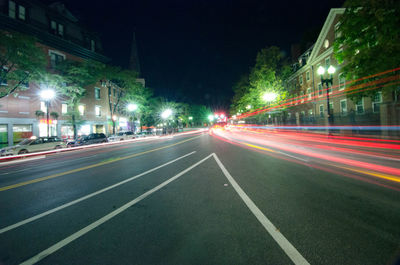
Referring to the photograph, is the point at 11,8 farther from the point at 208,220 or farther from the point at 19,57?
the point at 208,220

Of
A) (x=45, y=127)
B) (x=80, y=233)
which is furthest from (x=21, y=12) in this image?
(x=80, y=233)

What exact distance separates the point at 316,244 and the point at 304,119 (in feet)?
93.4

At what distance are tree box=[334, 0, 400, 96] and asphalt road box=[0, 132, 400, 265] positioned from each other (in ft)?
28.4

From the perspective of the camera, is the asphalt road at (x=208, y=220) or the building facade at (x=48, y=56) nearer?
the asphalt road at (x=208, y=220)

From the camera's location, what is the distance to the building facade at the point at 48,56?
802 inches

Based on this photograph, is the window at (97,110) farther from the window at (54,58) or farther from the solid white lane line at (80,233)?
the solid white lane line at (80,233)

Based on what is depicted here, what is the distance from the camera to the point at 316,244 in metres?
2.46

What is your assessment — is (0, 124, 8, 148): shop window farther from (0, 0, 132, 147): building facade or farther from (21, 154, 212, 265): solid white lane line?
(21, 154, 212, 265): solid white lane line

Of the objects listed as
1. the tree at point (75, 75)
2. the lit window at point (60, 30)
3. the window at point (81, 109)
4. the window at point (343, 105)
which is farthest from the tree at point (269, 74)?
the lit window at point (60, 30)

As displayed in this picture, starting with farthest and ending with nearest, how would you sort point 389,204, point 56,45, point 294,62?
point 294,62 → point 56,45 → point 389,204

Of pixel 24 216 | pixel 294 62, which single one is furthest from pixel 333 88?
pixel 24 216

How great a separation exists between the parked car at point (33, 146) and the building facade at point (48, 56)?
4176 mm

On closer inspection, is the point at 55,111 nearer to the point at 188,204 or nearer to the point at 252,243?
the point at 188,204

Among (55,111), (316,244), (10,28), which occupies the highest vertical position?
(10,28)
